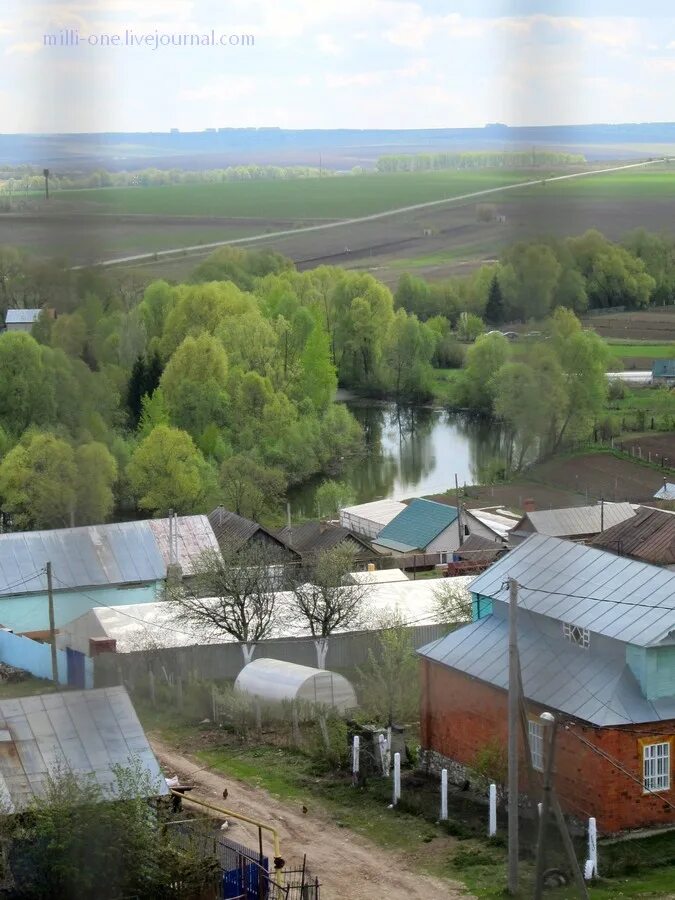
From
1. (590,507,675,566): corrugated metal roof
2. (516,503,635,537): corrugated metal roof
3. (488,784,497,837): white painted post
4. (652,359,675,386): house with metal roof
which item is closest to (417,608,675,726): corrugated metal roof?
(488,784,497,837): white painted post

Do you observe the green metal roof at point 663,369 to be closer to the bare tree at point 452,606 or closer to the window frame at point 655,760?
the bare tree at point 452,606

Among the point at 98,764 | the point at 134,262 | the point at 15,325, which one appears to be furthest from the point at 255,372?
the point at 98,764

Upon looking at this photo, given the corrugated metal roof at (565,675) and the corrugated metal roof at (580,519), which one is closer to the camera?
the corrugated metal roof at (565,675)

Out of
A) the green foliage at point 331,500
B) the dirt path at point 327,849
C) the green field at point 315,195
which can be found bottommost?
the green foliage at point 331,500

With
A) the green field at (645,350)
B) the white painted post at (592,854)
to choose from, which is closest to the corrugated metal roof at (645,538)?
the white painted post at (592,854)

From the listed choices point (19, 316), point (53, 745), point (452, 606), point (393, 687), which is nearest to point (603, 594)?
point (393, 687)

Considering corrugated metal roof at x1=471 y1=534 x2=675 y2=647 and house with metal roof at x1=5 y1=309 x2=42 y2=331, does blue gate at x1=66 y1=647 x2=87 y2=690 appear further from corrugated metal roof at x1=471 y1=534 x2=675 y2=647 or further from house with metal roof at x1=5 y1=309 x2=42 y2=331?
house with metal roof at x1=5 y1=309 x2=42 y2=331
